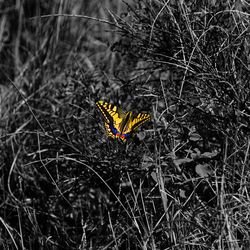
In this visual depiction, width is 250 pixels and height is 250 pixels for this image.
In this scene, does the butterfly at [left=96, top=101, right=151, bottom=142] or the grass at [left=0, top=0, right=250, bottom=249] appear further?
the butterfly at [left=96, top=101, right=151, bottom=142]

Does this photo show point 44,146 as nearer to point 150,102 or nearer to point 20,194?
point 20,194

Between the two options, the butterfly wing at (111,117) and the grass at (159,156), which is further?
the butterfly wing at (111,117)

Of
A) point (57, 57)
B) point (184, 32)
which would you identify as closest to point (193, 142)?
point (184, 32)

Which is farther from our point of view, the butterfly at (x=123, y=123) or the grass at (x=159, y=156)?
the butterfly at (x=123, y=123)

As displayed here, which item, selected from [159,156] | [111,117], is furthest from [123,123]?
[159,156]
